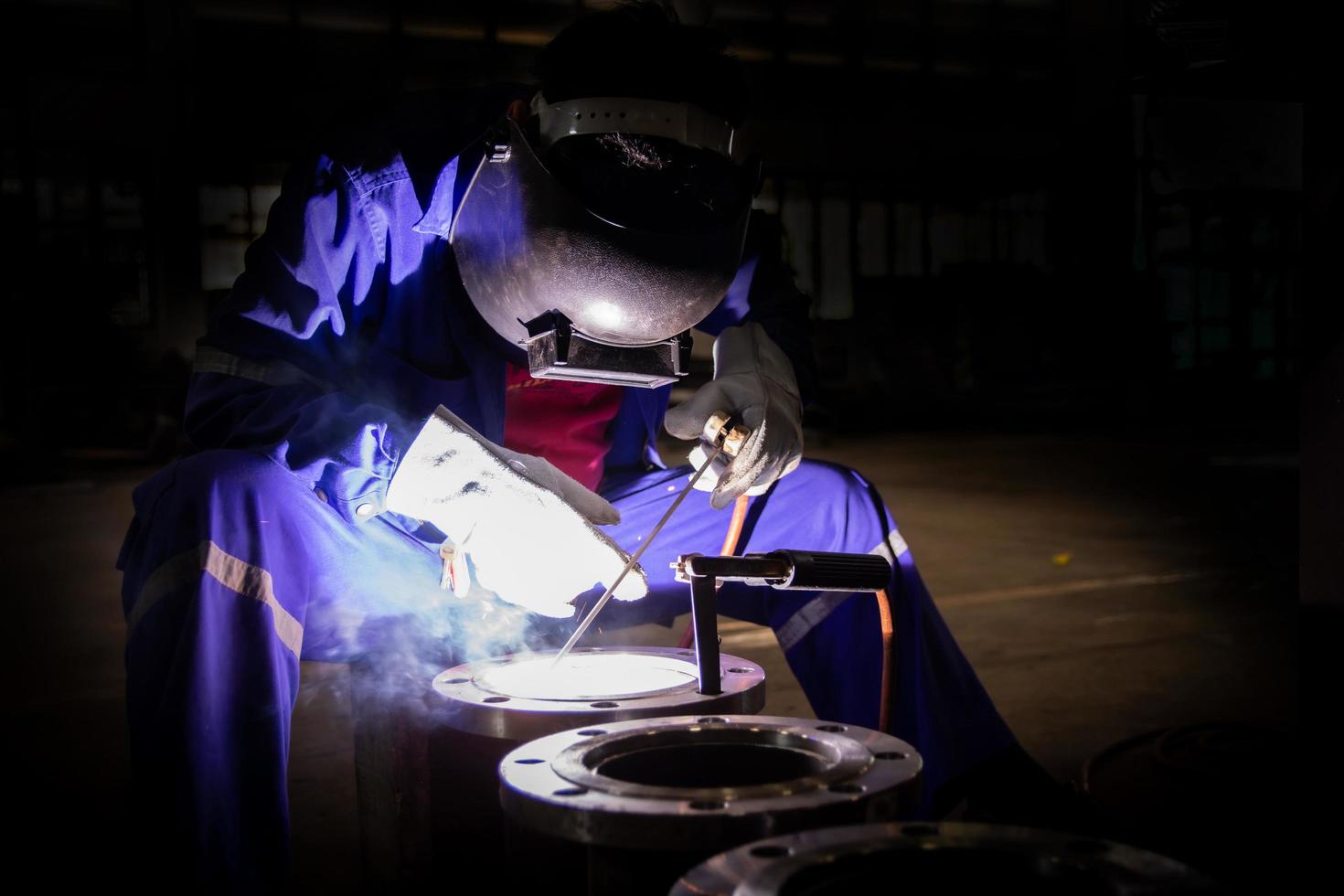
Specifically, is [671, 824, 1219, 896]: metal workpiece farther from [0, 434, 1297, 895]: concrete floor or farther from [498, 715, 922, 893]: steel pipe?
[0, 434, 1297, 895]: concrete floor

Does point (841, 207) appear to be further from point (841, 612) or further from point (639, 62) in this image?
point (639, 62)

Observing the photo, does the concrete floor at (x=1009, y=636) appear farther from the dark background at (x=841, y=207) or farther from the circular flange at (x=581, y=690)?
the dark background at (x=841, y=207)

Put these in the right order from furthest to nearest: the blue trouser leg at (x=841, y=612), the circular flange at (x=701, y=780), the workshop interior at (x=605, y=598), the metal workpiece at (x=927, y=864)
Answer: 1. the blue trouser leg at (x=841, y=612)
2. the workshop interior at (x=605, y=598)
3. the circular flange at (x=701, y=780)
4. the metal workpiece at (x=927, y=864)

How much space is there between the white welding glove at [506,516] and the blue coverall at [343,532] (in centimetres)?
3

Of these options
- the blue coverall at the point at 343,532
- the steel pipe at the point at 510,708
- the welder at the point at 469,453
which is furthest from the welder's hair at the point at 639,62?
the steel pipe at the point at 510,708

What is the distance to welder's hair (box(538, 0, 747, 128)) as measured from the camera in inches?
53.0

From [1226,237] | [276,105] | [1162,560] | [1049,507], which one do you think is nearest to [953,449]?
[1049,507]

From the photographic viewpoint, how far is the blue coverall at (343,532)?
4.13 ft

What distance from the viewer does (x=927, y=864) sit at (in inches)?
34.1

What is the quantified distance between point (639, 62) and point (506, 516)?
1.81 ft

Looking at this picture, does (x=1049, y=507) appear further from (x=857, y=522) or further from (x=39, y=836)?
(x=39, y=836)

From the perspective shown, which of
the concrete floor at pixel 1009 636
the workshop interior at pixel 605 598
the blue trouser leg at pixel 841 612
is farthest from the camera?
the concrete floor at pixel 1009 636

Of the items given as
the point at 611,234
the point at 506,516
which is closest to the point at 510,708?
the point at 506,516

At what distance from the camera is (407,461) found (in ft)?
4.70
